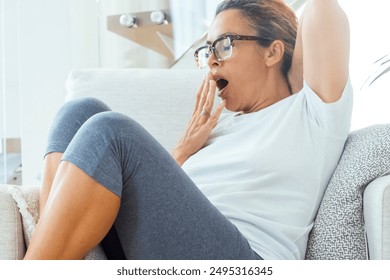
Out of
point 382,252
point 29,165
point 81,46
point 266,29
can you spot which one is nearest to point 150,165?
point 382,252

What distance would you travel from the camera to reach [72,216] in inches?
38.6

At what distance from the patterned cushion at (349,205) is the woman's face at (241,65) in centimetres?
37

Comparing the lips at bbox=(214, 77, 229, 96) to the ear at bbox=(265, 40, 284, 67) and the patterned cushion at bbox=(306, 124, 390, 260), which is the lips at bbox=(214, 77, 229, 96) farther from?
the patterned cushion at bbox=(306, 124, 390, 260)

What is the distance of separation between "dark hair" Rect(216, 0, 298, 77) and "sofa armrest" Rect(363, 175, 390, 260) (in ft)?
1.66

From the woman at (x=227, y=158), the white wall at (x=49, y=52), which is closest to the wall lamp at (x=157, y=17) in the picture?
the white wall at (x=49, y=52)

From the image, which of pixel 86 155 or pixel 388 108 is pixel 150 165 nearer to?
pixel 86 155

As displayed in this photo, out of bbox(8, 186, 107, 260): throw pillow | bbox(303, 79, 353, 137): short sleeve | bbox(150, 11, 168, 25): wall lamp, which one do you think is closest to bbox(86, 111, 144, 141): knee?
bbox(8, 186, 107, 260): throw pillow

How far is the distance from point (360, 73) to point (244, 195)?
1178 mm

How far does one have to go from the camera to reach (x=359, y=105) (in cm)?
222

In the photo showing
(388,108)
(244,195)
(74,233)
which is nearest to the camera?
(74,233)

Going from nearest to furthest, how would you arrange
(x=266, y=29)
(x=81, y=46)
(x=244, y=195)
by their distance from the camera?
1. (x=244, y=195)
2. (x=266, y=29)
3. (x=81, y=46)

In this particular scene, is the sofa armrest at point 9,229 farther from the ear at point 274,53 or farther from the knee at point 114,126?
the ear at point 274,53

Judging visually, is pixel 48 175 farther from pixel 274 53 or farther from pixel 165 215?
pixel 274 53
